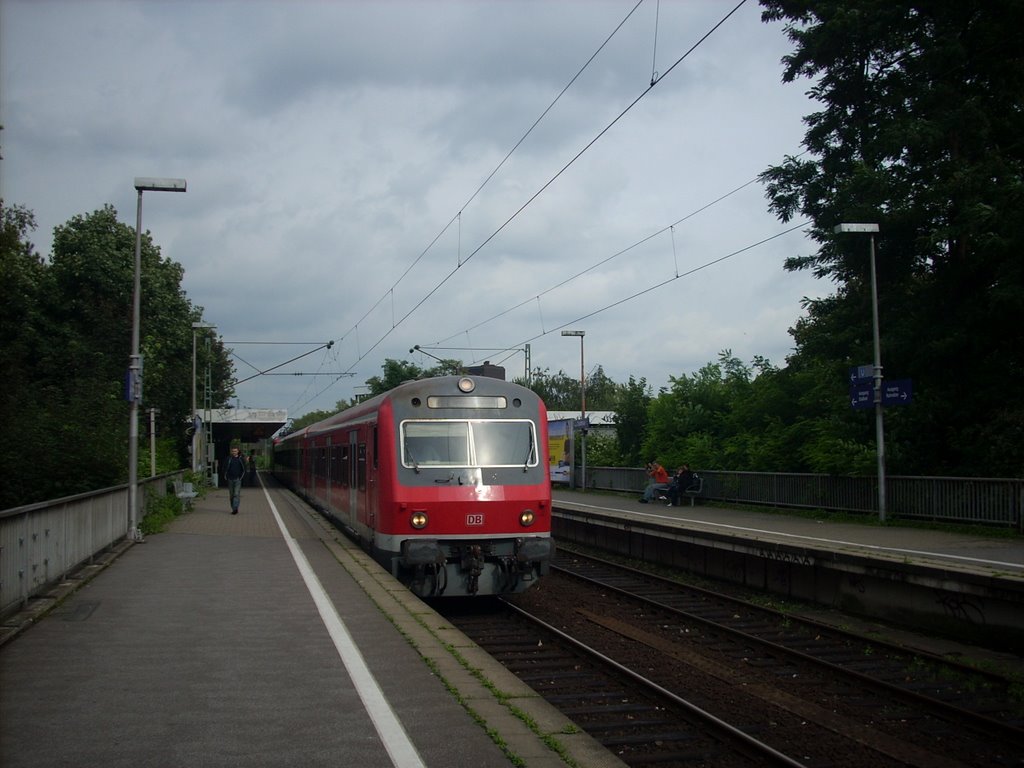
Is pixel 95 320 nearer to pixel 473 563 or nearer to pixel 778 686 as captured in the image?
pixel 473 563

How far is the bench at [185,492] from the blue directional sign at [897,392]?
16455 mm

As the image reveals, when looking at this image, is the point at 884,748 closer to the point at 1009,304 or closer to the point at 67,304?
the point at 1009,304

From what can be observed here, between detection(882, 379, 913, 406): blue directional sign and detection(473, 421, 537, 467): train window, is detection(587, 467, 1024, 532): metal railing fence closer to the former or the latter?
detection(882, 379, 913, 406): blue directional sign

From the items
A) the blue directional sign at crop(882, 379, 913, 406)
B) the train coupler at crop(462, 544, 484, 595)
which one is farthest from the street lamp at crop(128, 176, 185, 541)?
Result: the blue directional sign at crop(882, 379, 913, 406)

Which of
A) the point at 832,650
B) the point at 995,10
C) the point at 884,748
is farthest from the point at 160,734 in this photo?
the point at 995,10

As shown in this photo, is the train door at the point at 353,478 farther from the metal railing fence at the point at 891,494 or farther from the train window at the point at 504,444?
the metal railing fence at the point at 891,494

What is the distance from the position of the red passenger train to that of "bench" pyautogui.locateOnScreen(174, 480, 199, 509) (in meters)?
12.8

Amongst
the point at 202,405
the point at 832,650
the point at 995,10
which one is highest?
the point at 995,10

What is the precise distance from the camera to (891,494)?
21.1m

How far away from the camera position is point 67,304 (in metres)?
39.8

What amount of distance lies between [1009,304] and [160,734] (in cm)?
1900

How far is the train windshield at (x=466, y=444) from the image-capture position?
1276 centimetres

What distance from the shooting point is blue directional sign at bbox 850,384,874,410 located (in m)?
20.8

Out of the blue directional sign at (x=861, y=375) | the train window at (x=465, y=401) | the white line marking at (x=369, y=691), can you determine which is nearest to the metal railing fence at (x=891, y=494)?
the blue directional sign at (x=861, y=375)
